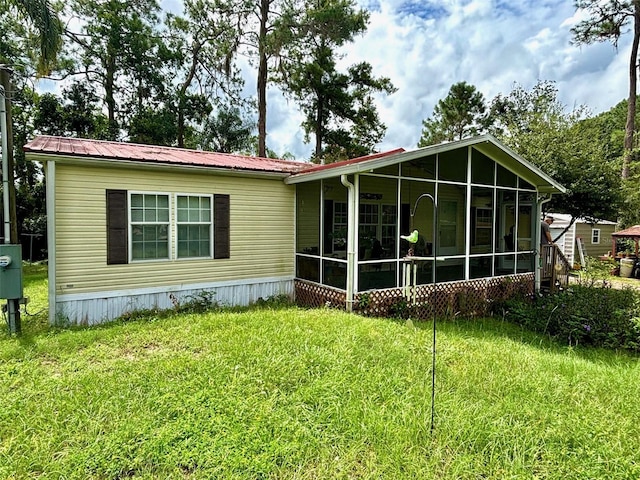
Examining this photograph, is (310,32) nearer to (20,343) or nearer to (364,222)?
(364,222)

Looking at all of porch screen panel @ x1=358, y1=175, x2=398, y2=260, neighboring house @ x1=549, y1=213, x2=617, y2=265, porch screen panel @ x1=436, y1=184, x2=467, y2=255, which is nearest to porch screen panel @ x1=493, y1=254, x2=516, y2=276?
porch screen panel @ x1=436, y1=184, x2=467, y2=255

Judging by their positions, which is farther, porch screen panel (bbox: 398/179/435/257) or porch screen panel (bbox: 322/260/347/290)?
porch screen panel (bbox: 398/179/435/257)

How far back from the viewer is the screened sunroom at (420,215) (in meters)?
7.05

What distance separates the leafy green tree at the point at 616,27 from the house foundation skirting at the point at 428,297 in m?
14.6

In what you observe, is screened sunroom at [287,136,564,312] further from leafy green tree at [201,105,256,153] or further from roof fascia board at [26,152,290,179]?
leafy green tree at [201,105,256,153]

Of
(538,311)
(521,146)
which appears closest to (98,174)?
(538,311)

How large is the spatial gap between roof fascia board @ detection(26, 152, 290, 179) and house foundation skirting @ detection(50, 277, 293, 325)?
220 centimetres

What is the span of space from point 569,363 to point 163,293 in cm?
670

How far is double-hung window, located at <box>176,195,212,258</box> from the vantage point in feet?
22.8

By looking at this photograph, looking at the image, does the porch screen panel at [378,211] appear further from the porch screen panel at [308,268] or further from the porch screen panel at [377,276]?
the porch screen panel at [308,268]

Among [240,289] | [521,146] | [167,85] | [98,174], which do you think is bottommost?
[240,289]

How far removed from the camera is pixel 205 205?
283 inches

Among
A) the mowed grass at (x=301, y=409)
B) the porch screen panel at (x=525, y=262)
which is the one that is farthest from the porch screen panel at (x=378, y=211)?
the mowed grass at (x=301, y=409)

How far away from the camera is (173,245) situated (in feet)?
22.6
